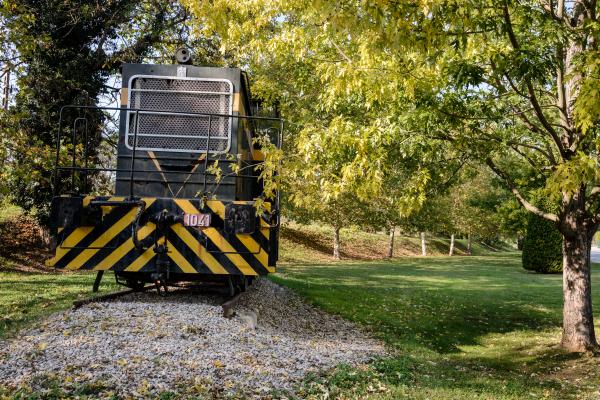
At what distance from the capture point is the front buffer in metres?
6.69

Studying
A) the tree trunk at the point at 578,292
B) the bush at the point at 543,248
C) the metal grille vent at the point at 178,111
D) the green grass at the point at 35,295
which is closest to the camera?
the green grass at the point at 35,295

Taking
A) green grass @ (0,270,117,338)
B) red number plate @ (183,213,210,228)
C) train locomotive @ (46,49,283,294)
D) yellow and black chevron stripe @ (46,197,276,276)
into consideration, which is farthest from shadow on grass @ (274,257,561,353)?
green grass @ (0,270,117,338)

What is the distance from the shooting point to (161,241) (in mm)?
6734

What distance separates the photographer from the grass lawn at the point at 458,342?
204 inches

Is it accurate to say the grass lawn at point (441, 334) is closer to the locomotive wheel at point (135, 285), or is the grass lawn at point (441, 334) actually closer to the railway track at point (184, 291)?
the railway track at point (184, 291)

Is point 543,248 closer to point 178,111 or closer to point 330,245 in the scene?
point 330,245

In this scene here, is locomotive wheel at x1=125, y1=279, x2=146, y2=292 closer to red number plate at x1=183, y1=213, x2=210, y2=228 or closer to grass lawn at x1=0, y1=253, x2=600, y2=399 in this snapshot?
grass lawn at x1=0, y1=253, x2=600, y2=399

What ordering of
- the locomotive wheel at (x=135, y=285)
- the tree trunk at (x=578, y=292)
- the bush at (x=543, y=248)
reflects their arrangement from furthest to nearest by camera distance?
the bush at (x=543, y=248)
the tree trunk at (x=578, y=292)
the locomotive wheel at (x=135, y=285)

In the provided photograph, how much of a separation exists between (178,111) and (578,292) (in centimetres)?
652

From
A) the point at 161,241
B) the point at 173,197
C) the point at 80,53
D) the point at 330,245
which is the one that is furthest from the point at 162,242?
the point at 330,245

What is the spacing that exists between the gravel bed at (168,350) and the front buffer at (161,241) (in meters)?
0.51

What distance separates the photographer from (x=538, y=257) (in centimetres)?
2414

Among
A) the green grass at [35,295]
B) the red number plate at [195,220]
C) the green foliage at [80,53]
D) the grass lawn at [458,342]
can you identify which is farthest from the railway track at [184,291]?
the green foliage at [80,53]

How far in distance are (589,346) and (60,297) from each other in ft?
28.0
